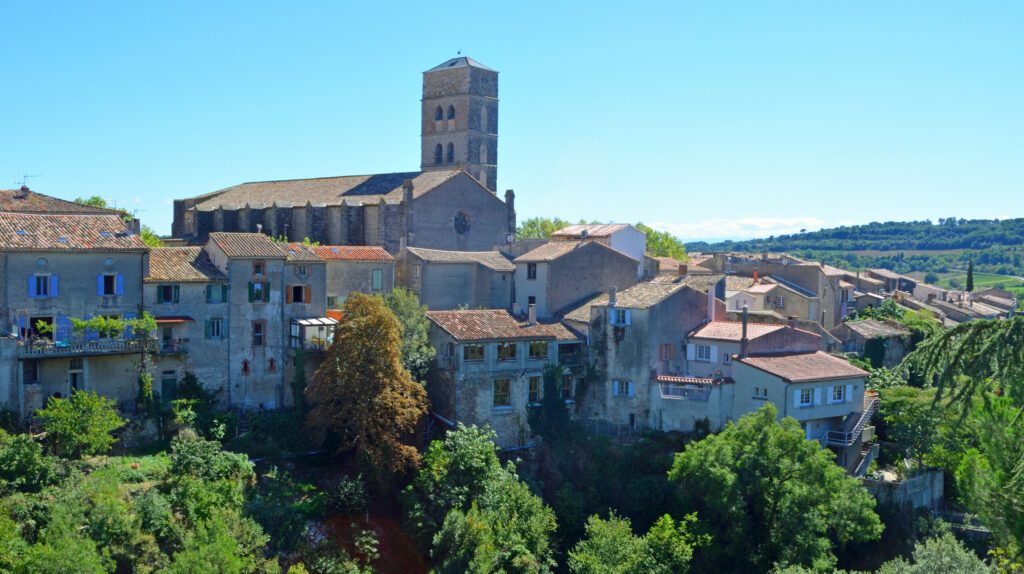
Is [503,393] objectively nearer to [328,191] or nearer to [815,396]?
[815,396]

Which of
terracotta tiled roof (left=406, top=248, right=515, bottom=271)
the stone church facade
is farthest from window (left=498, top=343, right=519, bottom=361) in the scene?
the stone church facade

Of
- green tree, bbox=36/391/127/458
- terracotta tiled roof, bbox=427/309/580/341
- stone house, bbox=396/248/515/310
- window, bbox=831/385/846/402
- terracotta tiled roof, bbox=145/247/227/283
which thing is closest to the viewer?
green tree, bbox=36/391/127/458

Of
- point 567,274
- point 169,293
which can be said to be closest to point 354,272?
point 169,293

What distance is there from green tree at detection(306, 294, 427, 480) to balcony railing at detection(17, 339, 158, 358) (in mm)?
7426

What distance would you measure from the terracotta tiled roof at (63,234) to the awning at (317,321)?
8.01 meters

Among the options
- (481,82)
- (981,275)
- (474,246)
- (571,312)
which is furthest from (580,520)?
(981,275)

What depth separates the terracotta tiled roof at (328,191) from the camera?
66688 mm

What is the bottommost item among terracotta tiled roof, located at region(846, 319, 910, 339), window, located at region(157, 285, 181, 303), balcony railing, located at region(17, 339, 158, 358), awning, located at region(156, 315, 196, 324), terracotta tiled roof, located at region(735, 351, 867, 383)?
terracotta tiled roof, located at region(735, 351, 867, 383)

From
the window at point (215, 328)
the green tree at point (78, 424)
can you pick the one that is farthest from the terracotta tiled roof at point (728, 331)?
the green tree at point (78, 424)

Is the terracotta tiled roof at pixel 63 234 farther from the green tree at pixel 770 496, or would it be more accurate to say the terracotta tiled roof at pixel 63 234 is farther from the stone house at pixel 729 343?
the stone house at pixel 729 343

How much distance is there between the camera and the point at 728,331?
52.7 metres

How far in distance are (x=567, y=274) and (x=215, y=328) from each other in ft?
64.3

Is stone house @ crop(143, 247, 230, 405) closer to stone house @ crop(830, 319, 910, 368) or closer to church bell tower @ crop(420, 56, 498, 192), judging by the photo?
stone house @ crop(830, 319, 910, 368)

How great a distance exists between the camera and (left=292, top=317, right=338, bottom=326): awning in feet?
161
